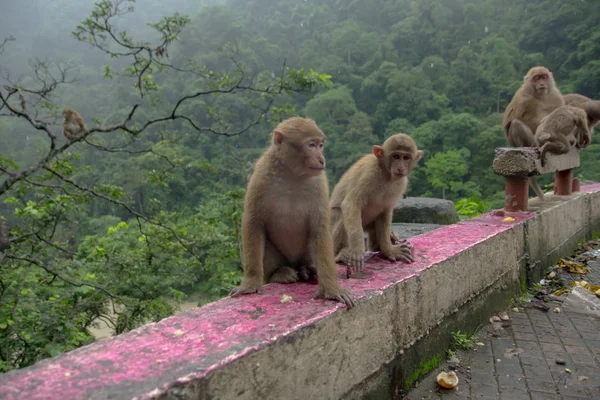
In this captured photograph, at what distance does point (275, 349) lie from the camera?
1.73 meters

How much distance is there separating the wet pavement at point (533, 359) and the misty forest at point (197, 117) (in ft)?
6.84

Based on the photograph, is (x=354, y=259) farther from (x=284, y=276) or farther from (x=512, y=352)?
(x=512, y=352)

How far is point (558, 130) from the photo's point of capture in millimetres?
4973

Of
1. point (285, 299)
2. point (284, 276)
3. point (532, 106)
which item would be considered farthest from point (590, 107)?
point (285, 299)

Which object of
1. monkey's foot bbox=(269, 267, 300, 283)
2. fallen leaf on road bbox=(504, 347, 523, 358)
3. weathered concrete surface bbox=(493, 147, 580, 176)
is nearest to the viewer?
monkey's foot bbox=(269, 267, 300, 283)

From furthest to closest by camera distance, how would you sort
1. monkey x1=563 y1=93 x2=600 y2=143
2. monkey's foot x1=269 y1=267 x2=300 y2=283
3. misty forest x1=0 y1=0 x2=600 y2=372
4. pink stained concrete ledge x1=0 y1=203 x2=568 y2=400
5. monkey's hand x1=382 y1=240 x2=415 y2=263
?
misty forest x1=0 y1=0 x2=600 y2=372 < monkey x1=563 y1=93 x2=600 y2=143 < monkey's hand x1=382 y1=240 x2=415 y2=263 < monkey's foot x1=269 y1=267 x2=300 y2=283 < pink stained concrete ledge x1=0 y1=203 x2=568 y2=400

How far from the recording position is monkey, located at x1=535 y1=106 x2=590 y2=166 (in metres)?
4.90

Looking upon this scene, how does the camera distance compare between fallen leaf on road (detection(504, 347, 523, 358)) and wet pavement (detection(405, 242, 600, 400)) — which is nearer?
wet pavement (detection(405, 242, 600, 400))

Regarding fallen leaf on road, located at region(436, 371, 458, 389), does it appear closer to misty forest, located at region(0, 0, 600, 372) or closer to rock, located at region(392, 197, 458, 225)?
misty forest, located at region(0, 0, 600, 372)

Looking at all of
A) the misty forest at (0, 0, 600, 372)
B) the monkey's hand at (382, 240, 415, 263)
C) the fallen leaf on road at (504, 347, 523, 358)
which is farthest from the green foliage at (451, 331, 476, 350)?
the misty forest at (0, 0, 600, 372)

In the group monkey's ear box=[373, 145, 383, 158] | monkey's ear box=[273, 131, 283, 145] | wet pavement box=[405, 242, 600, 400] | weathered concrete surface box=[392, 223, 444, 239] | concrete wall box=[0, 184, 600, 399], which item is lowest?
wet pavement box=[405, 242, 600, 400]

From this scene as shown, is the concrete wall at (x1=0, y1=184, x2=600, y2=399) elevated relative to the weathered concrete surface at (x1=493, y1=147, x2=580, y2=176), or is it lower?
lower

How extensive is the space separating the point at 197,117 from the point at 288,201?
123ft

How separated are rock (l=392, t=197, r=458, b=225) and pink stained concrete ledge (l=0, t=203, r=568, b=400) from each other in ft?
17.8
